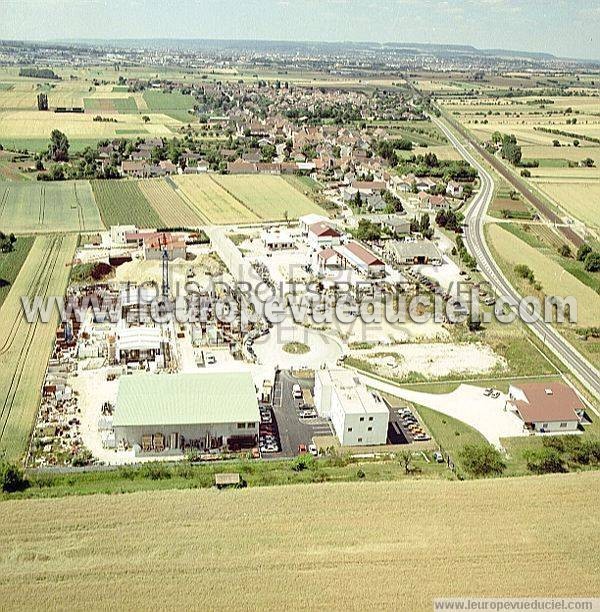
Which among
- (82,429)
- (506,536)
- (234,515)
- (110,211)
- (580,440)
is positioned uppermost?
(110,211)

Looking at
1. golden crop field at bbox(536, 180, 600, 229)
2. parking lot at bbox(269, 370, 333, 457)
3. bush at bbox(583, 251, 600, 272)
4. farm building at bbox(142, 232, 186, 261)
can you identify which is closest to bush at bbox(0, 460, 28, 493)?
parking lot at bbox(269, 370, 333, 457)

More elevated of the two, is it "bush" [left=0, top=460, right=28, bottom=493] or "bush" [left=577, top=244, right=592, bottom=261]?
"bush" [left=577, top=244, right=592, bottom=261]

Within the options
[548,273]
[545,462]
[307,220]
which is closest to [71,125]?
[307,220]

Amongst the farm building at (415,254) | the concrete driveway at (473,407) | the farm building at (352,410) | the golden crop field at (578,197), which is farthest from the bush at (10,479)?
the golden crop field at (578,197)

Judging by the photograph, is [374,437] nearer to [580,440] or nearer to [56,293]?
[580,440]

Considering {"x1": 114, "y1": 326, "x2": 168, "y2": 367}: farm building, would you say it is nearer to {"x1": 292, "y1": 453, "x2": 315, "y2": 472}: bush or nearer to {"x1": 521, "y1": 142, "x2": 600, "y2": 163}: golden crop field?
{"x1": 292, "y1": 453, "x2": 315, "y2": 472}: bush

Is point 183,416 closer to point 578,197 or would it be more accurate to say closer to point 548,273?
point 548,273

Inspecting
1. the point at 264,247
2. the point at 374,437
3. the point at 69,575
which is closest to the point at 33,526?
the point at 69,575
